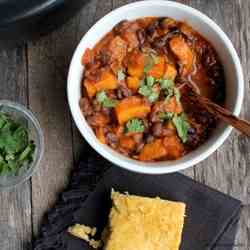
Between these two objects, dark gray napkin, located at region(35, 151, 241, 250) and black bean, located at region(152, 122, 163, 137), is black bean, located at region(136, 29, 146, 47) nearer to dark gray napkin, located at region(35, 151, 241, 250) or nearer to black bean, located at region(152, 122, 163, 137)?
black bean, located at region(152, 122, 163, 137)

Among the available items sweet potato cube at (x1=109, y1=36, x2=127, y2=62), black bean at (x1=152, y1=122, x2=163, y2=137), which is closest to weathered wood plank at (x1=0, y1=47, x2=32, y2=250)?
sweet potato cube at (x1=109, y1=36, x2=127, y2=62)

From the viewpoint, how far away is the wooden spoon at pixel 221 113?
1.86 meters

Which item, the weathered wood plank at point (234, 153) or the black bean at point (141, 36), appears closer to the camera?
the black bean at point (141, 36)

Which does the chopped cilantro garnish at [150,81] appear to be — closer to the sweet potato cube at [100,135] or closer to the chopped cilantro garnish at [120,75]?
the chopped cilantro garnish at [120,75]

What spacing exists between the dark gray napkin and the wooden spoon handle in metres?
0.32

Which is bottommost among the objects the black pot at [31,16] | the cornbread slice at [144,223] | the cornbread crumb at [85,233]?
the cornbread crumb at [85,233]

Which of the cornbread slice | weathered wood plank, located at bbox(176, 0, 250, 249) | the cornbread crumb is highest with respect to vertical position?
weathered wood plank, located at bbox(176, 0, 250, 249)

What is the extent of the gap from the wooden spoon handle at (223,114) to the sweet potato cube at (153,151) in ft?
0.52

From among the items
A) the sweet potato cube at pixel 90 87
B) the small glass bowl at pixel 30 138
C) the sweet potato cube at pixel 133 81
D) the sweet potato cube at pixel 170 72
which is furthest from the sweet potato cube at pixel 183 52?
the small glass bowl at pixel 30 138

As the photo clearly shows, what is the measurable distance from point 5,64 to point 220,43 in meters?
0.68

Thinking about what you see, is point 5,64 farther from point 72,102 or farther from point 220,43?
point 220,43

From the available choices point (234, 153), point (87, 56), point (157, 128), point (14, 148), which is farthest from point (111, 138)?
point (234, 153)

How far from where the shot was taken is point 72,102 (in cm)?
195

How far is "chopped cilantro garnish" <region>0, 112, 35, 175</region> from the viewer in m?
2.13
